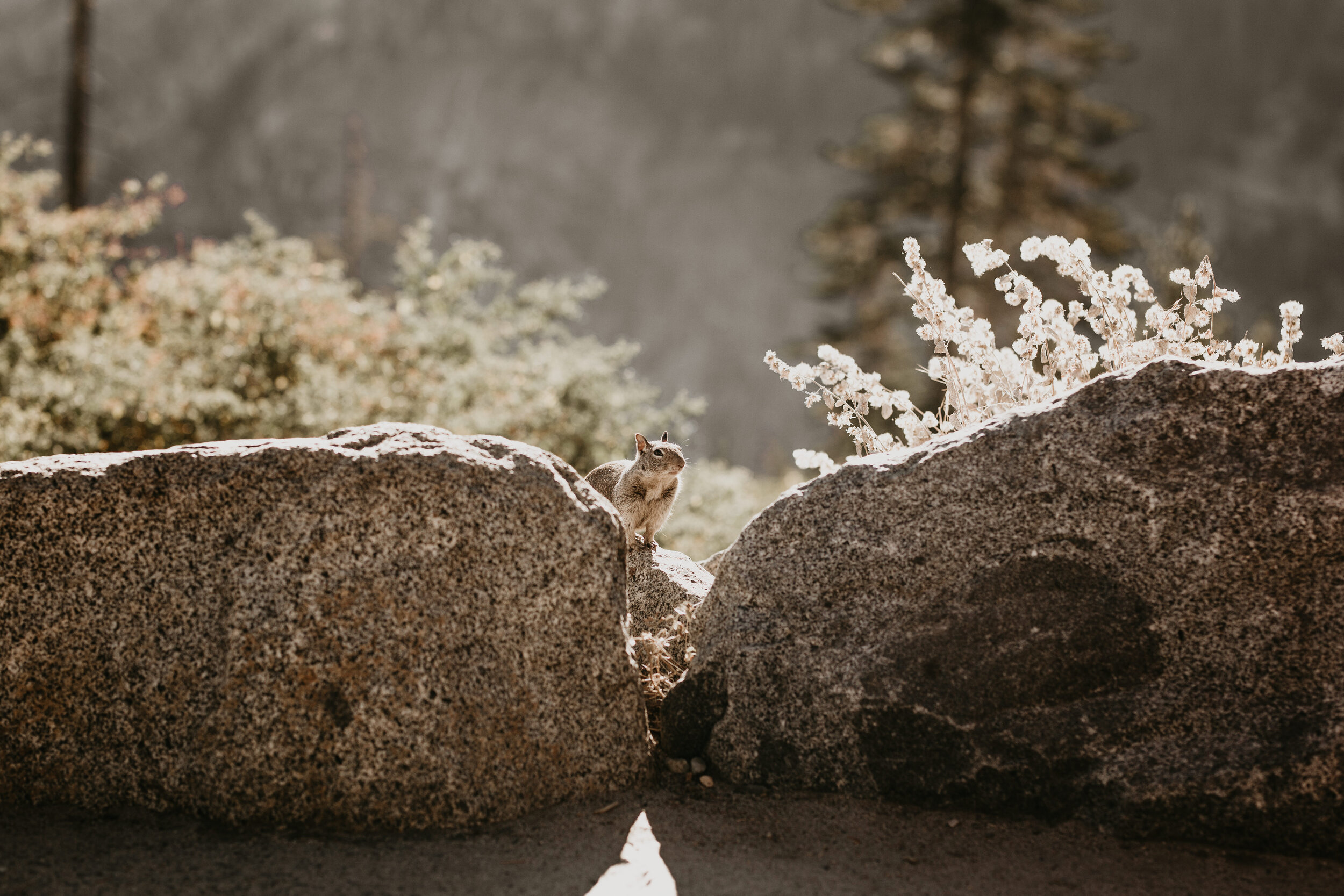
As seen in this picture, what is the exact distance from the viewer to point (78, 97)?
47.3ft

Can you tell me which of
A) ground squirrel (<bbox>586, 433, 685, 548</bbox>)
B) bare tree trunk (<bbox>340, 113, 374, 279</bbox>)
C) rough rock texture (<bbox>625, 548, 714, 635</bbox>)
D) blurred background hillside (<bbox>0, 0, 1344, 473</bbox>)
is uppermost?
blurred background hillside (<bbox>0, 0, 1344, 473</bbox>)

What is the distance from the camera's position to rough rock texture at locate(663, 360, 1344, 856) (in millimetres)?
2750

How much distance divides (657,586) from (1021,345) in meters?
2.13

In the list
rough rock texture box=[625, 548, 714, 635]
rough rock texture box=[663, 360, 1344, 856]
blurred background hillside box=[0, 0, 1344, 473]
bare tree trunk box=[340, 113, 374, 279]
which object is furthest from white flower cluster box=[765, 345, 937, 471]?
blurred background hillside box=[0, 0, 1344, 473]

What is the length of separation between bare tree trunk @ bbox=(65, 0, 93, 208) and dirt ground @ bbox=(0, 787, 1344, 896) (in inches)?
580

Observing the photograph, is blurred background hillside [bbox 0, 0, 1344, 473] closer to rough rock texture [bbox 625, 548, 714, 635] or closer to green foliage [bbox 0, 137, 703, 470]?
green foliage [bbox 0, 137, 703, 470]

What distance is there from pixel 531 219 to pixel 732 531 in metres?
45.5

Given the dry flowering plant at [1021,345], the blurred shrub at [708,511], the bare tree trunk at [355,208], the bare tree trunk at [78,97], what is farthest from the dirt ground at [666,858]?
the bare tree trunk at [355,208]

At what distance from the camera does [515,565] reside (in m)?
3.07

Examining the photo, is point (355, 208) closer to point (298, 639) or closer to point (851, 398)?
point (851, 398)

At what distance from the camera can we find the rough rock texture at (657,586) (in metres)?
4.22

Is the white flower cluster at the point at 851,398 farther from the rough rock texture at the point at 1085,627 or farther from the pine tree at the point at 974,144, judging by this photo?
the pine tree at the point at 974,144

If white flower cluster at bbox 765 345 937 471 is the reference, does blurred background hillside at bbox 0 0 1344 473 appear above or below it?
above

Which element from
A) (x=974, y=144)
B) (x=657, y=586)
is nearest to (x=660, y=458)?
(x=657, y=586)
